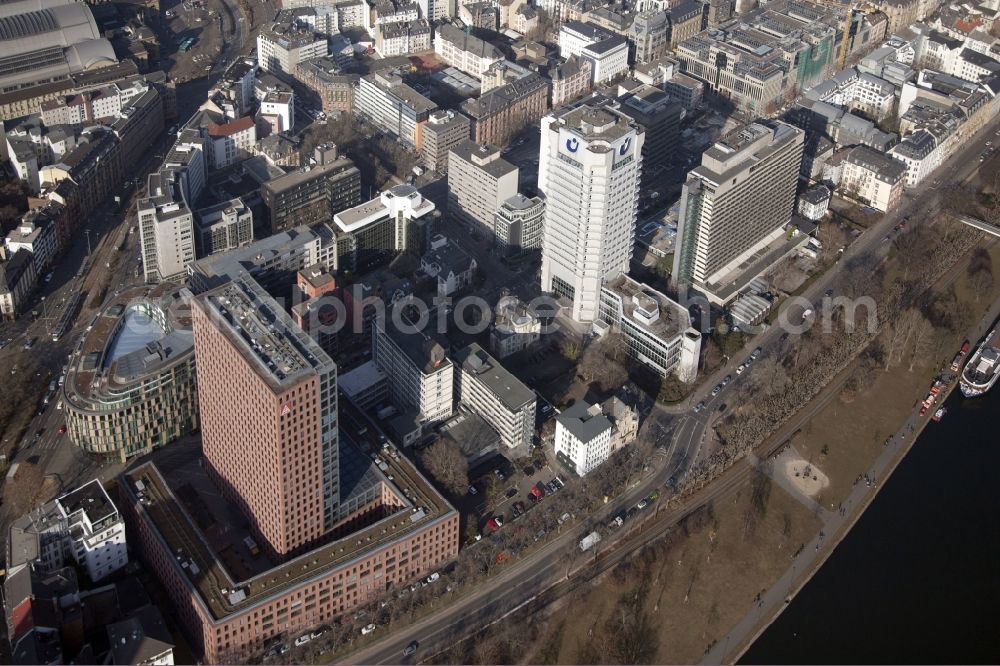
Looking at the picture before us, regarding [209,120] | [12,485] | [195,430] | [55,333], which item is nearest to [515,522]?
[195,430]

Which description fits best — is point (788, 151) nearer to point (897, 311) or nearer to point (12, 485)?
point (897, 311)

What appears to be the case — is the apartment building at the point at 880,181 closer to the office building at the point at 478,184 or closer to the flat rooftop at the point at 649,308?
the flat rooftop at the point at 649,308

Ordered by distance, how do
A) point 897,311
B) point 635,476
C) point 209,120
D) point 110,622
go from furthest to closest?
point 209,120 → point 897,311 → point 635,476 → point 110,622

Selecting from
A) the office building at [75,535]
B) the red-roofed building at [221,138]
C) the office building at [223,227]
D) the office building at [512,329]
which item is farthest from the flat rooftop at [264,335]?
the red-roofed building at [221,138]

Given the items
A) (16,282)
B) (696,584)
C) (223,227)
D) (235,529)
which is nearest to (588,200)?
(696,584)

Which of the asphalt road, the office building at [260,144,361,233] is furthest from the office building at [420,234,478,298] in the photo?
the asphalt road

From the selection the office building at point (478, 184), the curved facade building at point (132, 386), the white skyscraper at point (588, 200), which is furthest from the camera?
the office building at point (478, 184)
